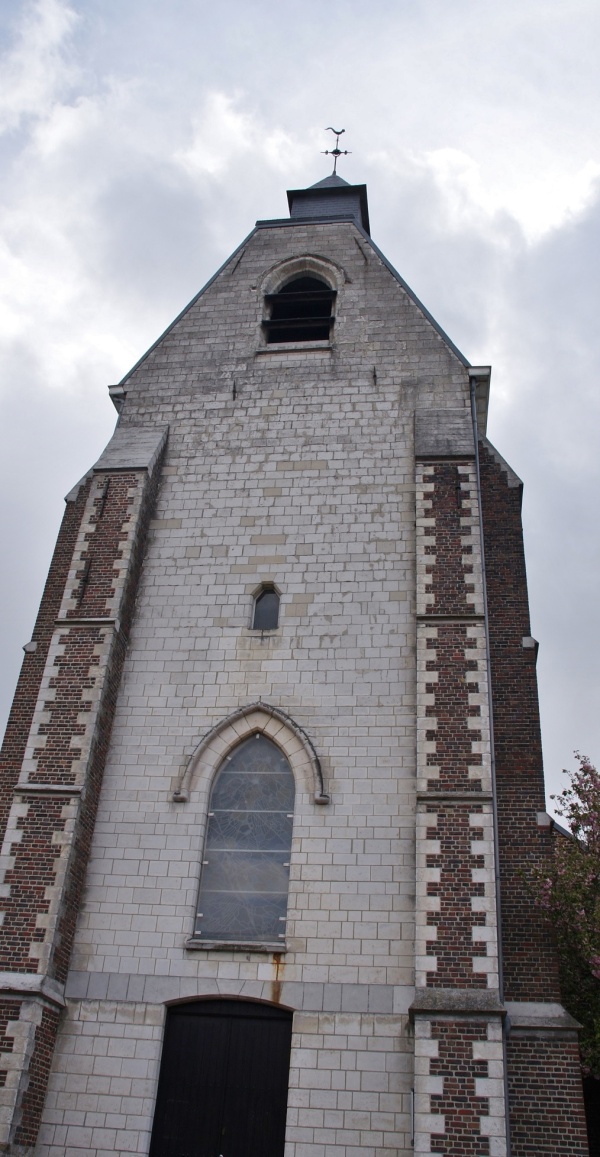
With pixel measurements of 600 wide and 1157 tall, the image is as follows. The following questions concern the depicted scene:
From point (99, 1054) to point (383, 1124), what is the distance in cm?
301

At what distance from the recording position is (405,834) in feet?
36.0

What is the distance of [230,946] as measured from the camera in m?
10.6

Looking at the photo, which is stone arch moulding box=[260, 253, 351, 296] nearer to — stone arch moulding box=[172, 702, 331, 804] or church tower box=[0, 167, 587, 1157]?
church tower box=[0, 167, 587, 1157]

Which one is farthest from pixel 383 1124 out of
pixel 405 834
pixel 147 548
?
pixel 147 548

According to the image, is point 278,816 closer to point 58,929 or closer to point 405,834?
point 405,834

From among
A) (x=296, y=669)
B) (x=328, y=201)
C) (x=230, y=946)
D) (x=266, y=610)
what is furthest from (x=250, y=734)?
(x=328, y=201)

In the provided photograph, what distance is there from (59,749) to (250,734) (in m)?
2.26

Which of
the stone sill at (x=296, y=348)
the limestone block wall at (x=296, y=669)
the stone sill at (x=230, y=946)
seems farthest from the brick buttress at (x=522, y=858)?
the stone sill at (x=296, y=348)

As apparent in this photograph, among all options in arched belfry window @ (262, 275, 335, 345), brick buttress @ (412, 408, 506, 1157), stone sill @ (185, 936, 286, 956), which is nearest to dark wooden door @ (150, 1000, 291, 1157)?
stone sill @ (185, 936, 286, 956)

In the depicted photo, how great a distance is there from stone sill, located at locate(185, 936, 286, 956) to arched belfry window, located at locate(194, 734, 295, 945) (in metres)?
0.10

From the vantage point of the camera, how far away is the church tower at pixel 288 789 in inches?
388

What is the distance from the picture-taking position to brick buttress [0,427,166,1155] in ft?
32.8

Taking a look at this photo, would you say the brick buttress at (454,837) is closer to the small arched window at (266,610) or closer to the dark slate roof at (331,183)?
the small arched window at (266,610)

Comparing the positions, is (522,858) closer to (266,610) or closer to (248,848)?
(248,848)
